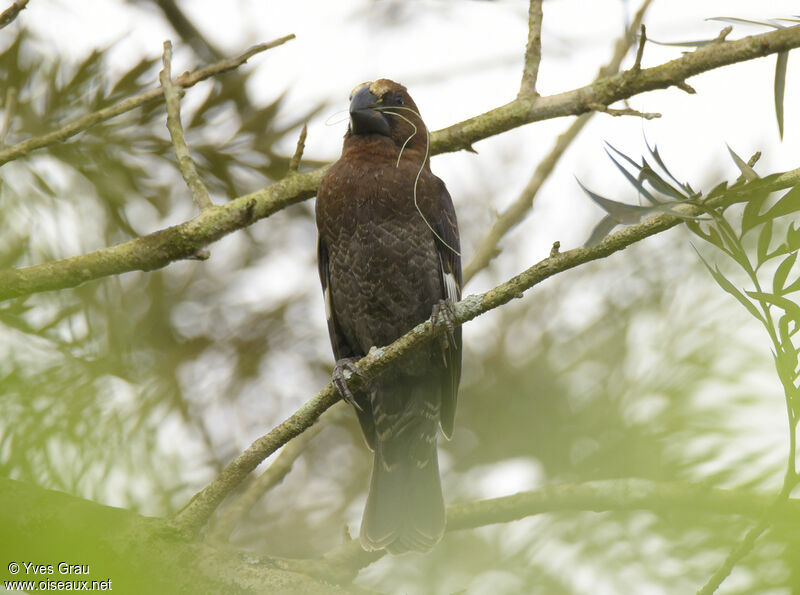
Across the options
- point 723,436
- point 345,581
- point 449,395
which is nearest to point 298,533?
point 345,581

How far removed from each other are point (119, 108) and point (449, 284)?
137 centimetres

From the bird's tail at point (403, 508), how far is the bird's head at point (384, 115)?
50.9 inches

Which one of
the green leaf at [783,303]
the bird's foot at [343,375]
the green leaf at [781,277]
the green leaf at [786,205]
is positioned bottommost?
the green leaf at [783,303]

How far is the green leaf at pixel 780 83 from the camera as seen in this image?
5.07 ft

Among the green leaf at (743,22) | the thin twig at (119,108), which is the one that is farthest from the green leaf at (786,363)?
the thin twig at (119,108)

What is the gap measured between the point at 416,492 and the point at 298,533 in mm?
516

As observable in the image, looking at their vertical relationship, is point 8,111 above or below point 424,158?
below

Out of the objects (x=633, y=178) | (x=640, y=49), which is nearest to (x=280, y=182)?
(x=640, y=49)

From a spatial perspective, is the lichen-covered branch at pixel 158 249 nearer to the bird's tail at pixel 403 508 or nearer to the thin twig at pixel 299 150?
the thin twig at pixel 299 150

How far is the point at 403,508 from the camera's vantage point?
10.1 feet

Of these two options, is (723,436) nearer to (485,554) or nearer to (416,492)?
(485,554)

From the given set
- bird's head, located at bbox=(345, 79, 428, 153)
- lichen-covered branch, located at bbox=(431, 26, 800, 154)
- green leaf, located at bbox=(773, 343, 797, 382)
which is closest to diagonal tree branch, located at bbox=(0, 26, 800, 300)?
lichen-covered branch, located at bbox=(431, 26, 800, 154)

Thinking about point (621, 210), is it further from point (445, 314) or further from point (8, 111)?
point (8, 111)

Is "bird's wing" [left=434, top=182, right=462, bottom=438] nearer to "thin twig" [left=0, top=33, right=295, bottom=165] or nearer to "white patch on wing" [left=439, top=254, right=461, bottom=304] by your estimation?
"white patch on wing" [left=439, top=254, right=461, bottom=304]
